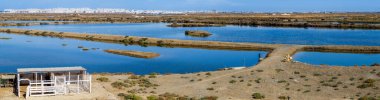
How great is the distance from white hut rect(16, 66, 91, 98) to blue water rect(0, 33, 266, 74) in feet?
40.9

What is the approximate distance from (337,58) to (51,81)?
Result: 32.3 metres

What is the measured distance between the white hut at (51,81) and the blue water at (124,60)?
1247 centimetres

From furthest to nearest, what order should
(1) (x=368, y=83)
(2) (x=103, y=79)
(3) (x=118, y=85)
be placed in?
(2) (x=103, y=79)
(3) (x=118, y=85)
(1) (x=368, y=83)

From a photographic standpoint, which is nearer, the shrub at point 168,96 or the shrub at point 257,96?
the shrub at point 168,96

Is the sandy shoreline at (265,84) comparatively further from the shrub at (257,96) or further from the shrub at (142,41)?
the shrub at (142,41)

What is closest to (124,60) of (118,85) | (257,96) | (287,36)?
(118,85)

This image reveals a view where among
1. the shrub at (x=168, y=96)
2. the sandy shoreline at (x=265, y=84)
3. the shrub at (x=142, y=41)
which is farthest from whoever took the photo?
the shrub at (x=142, y=41)

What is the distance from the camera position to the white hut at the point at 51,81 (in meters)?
23.7

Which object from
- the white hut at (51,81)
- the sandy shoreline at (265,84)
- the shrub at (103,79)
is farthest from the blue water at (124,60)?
the white hut at (51,81)

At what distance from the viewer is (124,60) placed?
46875mm

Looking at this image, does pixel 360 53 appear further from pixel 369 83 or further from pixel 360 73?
pixel 369 83

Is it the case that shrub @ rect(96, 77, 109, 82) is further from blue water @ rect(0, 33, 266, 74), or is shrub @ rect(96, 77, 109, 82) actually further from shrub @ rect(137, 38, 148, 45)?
shrub @ rect(137, 38, 148, 45)

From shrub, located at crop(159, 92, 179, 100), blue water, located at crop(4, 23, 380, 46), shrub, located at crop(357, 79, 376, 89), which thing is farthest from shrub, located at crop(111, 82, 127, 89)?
blue water, located at crop(4, 23, 380, 46)

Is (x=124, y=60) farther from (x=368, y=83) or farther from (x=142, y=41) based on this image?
(x=368, y=83)
